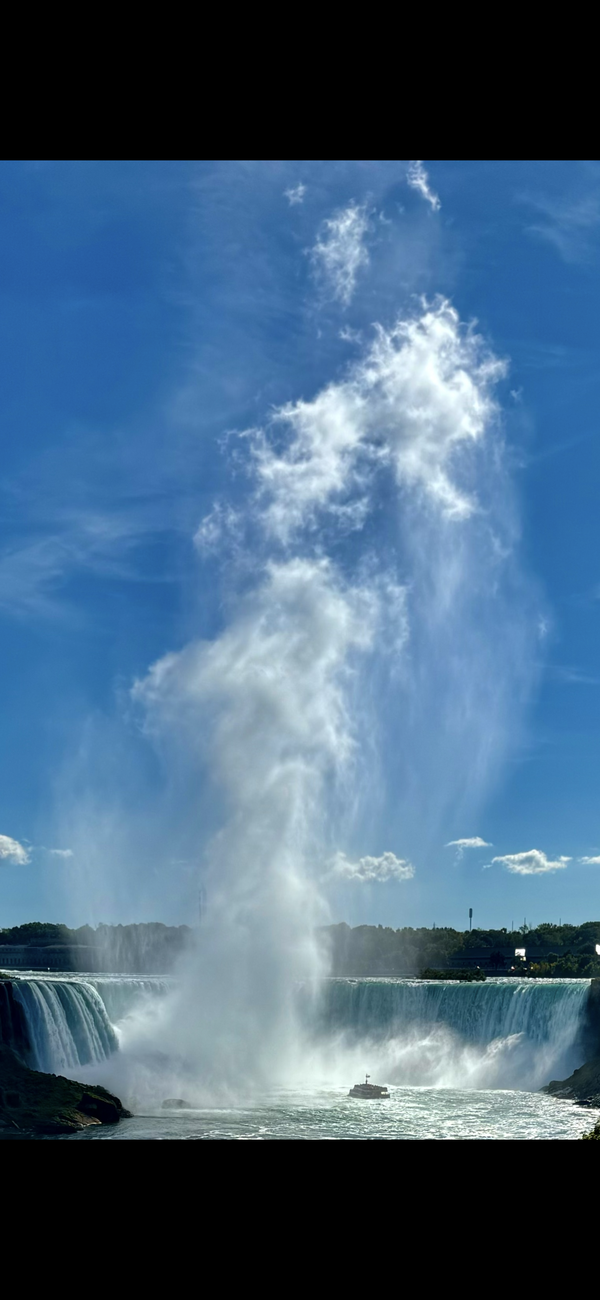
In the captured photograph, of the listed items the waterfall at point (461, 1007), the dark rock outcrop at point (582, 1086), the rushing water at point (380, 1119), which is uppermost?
the waterfall at point (461, 1007)

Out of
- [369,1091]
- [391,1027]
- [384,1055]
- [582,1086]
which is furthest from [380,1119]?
[384,1055]

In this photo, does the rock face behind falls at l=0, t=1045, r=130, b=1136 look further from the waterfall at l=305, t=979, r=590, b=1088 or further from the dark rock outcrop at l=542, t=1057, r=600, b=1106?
the dark rock outcrop at l=542, t=1057, r=600, b=1106

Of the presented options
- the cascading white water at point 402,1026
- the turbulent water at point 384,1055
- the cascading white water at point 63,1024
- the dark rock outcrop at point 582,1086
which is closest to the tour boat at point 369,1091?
the turbulent water at point 384,1055

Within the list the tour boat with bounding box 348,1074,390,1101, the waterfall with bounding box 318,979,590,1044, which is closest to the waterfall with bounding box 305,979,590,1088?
the waterfall with bounding box 318,979,590,1044

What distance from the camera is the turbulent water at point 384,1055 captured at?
37344mm

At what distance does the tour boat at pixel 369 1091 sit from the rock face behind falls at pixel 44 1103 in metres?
12.6

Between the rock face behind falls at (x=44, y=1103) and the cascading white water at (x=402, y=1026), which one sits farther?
the cascading white water at (x=402, y=1026)

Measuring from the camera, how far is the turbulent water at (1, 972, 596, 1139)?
3734cm

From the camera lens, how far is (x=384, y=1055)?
164 feet

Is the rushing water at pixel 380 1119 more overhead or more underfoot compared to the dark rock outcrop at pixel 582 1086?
more underfoot

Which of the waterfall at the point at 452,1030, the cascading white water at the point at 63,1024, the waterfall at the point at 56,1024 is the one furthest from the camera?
the waterfall at the point at 452,1030

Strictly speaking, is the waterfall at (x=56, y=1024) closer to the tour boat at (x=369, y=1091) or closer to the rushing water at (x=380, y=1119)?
the rushing water at (x=380, y=1119)
